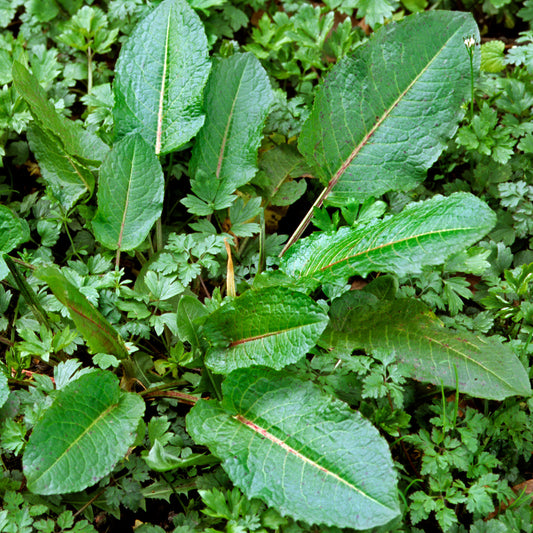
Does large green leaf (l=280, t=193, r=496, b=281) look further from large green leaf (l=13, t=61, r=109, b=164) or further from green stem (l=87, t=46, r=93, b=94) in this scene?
green stem (l=87, t=46, r=93, b=94)

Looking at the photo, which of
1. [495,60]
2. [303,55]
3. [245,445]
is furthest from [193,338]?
[495,60]

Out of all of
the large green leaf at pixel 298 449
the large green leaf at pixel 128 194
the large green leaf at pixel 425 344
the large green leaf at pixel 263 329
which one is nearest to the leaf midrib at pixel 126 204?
the large green leaf at pixel 128 194

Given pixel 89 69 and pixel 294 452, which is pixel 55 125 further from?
pixel 294 452

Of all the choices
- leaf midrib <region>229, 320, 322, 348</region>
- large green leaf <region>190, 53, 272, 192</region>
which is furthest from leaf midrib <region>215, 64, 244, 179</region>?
leaf midrib <region>229, 320, 322, 348</region>

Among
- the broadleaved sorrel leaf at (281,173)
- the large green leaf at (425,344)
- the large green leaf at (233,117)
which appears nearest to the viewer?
the large green leaf at (425,344)

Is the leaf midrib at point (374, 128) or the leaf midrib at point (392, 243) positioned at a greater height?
the leaf midrib at point (374, 128)

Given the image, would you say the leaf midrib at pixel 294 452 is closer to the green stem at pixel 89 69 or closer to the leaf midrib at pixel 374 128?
the leaf midrib at pixel 374 128

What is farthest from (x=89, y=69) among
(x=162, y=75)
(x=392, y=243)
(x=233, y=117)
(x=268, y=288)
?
(x=392, y=243)
